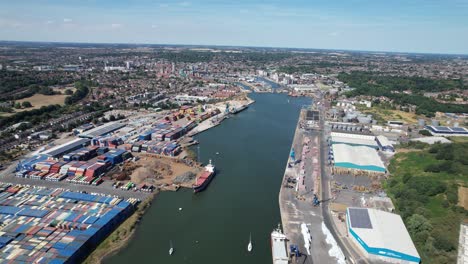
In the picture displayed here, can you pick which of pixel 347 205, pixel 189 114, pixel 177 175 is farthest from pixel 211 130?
pixel 347 205

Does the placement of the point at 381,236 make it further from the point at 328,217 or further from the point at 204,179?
the point at 204,179

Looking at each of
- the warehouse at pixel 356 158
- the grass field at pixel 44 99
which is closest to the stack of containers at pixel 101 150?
the warehouse at pixel 356 158

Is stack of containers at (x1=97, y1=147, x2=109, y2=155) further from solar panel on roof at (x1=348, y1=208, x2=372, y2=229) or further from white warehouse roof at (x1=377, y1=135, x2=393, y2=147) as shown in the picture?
white warehouse roof at (x1=377, y1=135, x2=393, y2=147)

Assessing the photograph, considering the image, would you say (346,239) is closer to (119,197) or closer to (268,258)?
(268,258)

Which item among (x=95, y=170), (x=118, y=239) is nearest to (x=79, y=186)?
(x=95, y=170)

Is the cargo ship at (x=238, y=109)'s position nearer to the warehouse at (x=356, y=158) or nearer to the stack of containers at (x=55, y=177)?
the warehouse at (x=356, y=158)

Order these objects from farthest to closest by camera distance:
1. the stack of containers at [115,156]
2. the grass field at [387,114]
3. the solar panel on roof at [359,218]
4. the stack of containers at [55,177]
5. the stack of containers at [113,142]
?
1. the grass field at [387,114]
2. the stack of containers at [113,142]
3. the stack of containers at [115,156]
4. the stack of containers at [55,177]
5. the solar panel on roof at [359,218]

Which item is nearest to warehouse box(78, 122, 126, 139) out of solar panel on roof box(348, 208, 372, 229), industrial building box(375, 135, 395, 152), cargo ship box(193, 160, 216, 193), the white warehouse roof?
cargo ship box(193, 160, 216, 193)
